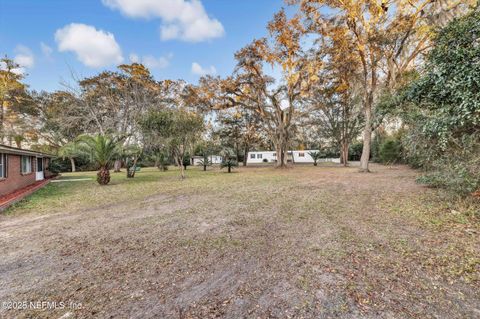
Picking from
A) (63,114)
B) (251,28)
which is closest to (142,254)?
(251,28)

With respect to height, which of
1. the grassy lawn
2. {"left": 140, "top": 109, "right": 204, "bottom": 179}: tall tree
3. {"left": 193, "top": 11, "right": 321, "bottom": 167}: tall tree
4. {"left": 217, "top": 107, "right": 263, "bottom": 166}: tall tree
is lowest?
the grassy lawn

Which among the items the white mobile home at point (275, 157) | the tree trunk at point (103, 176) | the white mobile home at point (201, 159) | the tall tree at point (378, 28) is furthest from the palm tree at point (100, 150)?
the white mobile home at point (275, 157)

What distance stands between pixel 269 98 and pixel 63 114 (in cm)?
1817

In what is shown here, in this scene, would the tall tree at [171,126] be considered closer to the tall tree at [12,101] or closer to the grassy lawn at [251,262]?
the grassy lawn at [251,262]

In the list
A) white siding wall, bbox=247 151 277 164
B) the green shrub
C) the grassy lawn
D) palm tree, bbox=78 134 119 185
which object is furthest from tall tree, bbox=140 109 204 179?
white siding wall, bbox=247 151 277 164

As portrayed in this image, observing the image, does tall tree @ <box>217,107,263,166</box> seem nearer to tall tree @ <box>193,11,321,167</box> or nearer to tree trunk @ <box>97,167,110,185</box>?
tall tree @ <box>193,11,321,167</box>

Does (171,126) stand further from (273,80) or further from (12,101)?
(12,101)

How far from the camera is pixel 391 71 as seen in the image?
12797 mm

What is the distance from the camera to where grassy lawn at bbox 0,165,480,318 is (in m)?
2.00

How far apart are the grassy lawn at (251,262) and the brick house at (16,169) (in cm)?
440

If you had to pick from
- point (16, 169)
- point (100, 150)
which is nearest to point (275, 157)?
point (100, 150)

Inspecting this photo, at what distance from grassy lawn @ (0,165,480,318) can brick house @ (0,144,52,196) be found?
4.40 metres

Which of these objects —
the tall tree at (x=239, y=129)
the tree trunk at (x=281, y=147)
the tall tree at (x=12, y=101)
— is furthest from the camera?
the tall tree at (x=239, y=129)

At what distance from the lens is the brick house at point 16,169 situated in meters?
8.19
